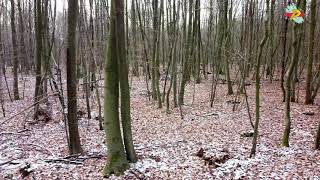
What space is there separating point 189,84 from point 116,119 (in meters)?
16.7

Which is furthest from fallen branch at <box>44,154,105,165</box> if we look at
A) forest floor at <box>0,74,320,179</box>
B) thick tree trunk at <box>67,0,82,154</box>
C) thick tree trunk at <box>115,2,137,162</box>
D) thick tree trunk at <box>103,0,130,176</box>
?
thick tree trunk at <box>115,2,137,162</box>

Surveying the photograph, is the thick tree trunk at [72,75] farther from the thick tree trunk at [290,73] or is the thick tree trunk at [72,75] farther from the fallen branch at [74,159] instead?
the thick tree trunk at [290,73]

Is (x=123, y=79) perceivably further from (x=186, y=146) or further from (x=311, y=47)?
(x=311, y=47)

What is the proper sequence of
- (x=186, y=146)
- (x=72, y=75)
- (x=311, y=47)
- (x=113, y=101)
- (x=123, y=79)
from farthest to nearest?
(x=311, y=47) < (x=186, y=146) < (x=72, y=75) < (x=113, y=101) < (x=123, y=79)

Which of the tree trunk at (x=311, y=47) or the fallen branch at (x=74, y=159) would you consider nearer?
the fallen branch at (x=74, y=159)

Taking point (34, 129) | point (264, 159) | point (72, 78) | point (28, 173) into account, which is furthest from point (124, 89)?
point (34, 129)

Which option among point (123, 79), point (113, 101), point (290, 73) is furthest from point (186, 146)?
point (290, 73)

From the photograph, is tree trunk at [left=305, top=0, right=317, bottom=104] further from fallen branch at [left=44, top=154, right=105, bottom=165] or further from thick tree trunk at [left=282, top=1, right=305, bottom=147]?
fallen branch at [left=44, top=154, right=105, bottom=165]

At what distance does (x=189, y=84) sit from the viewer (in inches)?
953

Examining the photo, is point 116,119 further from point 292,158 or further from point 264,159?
point 292,158

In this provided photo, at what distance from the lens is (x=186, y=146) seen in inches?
383

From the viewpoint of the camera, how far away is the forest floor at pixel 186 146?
760 centimetres

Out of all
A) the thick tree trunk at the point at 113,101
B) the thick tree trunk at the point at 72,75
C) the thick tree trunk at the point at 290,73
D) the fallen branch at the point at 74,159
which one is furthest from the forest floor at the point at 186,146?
the thick tree trunk at the point at 290,73

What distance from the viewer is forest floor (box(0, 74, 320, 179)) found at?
7.60 meters
